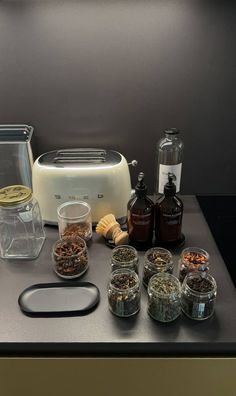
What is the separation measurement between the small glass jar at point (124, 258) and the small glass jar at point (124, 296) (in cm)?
4

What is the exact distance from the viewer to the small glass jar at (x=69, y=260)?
800 millimetres

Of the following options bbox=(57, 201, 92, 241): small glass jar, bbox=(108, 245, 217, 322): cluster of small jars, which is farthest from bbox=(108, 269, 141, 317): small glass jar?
bbox=(57, 201, 92, 241): small glass jar

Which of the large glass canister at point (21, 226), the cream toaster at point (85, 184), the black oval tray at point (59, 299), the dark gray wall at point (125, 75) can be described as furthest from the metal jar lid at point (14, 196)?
the dark gray wall at point (125, 75)

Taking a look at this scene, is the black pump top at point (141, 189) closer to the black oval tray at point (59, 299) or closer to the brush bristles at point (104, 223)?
the brush bristles at point (104, 223)

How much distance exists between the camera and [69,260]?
796 millimetres

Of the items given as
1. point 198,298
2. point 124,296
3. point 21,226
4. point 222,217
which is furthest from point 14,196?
point 222,217

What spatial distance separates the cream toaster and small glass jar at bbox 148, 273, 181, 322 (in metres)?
0.31

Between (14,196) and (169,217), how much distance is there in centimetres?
38

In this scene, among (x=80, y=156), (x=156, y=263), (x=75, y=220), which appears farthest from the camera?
(x=80, y=156)

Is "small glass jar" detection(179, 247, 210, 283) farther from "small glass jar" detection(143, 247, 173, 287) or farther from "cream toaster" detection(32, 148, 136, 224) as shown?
"cream toaster" detection(32, 148, 136, 224)

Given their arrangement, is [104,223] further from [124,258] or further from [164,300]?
[164,300]

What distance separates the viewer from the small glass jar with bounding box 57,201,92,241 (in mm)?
903

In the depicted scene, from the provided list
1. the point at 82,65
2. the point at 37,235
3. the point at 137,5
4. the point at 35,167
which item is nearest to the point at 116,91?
the point at 82,65

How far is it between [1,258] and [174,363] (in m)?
0.49
